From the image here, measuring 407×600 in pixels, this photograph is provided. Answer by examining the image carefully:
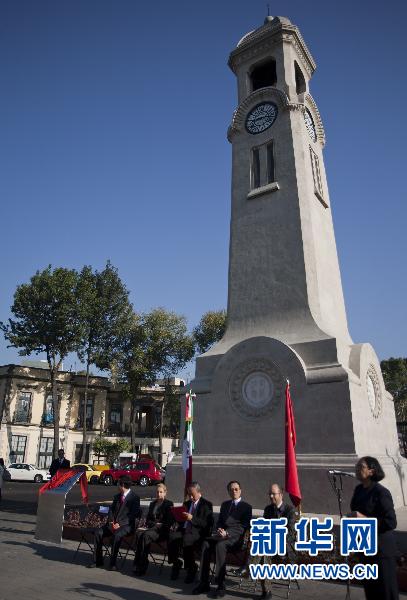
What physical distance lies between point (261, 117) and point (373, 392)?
1065cm

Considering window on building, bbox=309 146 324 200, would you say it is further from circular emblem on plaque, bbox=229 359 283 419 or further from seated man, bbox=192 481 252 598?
seated man, bbox=192 481 252 598

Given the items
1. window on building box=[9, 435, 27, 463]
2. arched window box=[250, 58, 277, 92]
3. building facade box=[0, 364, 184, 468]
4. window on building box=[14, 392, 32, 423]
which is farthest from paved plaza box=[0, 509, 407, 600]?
window on building box=[14, 392, 32, 423]

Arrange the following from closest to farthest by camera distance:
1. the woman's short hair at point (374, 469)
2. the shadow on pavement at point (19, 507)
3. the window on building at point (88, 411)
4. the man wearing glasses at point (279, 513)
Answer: the woman's short hair at point (374, 469) < the man wearing glasses at point (279, 513) < the shadow on pavement at point (19, 507) < the window on building at point (88, 411)

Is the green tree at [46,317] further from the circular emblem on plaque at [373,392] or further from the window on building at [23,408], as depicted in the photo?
the circular emblem on plaque at [373,392]

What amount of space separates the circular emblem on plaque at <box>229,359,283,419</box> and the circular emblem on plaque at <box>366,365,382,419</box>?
275 cm

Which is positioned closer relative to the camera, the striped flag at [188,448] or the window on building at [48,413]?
the striped flag at [188,448]

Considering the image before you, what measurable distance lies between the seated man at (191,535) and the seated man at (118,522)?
932mm

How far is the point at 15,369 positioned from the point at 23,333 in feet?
27.5

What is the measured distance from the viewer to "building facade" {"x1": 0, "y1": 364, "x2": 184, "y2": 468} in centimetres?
4059

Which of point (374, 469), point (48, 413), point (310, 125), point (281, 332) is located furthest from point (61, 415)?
point (374, 469)

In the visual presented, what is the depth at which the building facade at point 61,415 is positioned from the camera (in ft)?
133

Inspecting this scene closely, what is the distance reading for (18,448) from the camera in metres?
40.4

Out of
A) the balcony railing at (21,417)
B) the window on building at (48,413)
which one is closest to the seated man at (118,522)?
the window on building at (48,413)

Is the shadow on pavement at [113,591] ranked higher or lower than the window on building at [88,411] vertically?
lower
